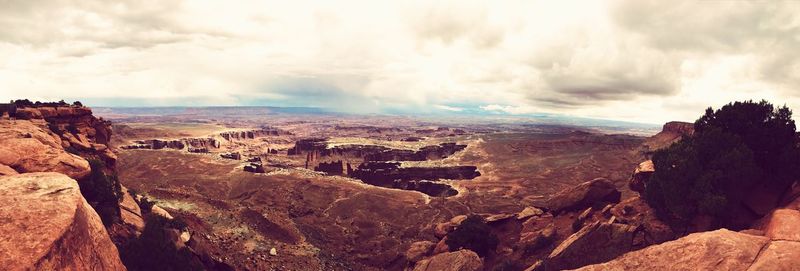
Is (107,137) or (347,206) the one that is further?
(347,206)

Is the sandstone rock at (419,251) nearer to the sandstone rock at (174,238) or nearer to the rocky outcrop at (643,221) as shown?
the rocky outcrop at (643,221)

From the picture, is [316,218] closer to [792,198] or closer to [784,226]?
[792,198]

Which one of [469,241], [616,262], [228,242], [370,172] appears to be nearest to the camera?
[616,262]

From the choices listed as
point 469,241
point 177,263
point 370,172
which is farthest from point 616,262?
point 370,172

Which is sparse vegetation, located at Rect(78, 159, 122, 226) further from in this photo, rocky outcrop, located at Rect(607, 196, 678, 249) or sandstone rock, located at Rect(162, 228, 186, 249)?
rocky outcrop, located at Rect(607, 196, 678, 249)

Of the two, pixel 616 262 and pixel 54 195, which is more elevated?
pixel 54 195

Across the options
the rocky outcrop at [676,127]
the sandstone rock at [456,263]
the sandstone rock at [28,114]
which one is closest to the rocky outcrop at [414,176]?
the sandstone rock at [456,263]

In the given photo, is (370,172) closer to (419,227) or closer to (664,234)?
(419,227)
